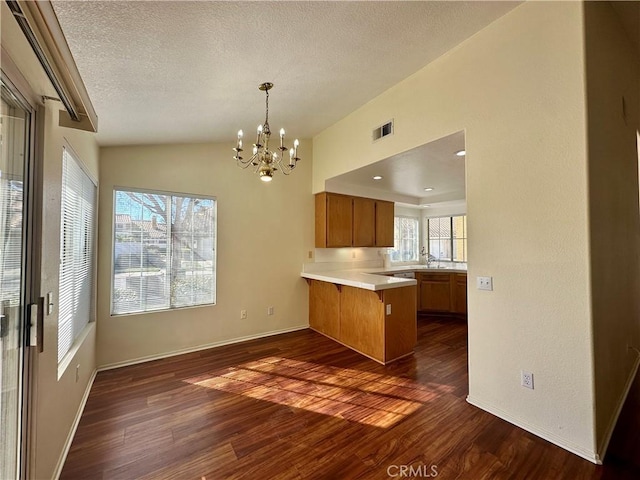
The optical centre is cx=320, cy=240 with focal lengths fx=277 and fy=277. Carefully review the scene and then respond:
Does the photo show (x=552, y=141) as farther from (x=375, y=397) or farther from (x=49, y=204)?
(x=49, y=204)

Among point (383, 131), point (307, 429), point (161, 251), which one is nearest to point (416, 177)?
point (383, 131)

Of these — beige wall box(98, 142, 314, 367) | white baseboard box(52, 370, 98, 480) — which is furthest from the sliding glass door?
beige wall box(98, 142, 314, 367)

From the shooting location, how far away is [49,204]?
4.92ft

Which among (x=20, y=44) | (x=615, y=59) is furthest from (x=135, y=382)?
(x=615, y=59)

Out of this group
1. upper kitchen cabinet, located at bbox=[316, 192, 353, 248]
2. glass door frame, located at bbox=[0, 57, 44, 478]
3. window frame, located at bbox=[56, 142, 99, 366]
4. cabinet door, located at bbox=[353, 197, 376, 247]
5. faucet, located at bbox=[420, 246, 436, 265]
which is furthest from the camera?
faucet, located at bbox=[420, 246, 436, 265]

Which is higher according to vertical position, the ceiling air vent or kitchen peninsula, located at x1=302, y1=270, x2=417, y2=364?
the ceiling air vent

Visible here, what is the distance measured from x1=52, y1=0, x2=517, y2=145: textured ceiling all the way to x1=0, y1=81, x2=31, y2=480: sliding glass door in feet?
2.19

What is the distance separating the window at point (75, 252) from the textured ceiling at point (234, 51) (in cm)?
59

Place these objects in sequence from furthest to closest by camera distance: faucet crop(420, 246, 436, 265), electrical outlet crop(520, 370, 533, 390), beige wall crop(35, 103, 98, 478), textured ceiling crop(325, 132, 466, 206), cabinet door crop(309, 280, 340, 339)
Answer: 1. faucet crop(420, 246, 436, 265)
2. cabinet door crop(309, 280, 340, 339)
3. textured ceiling crop(325, 132, 466, 206)
4. electrical outlet crop(520, 370, 533, 390)
5. beige wall crop(35, 103, 98, 478)

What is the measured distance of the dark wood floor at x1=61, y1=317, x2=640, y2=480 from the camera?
170 cm

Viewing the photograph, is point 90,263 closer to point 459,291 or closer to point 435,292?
point 435,292

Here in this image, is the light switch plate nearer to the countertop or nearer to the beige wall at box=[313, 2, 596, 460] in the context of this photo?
the countertop

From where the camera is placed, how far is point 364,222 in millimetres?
4879

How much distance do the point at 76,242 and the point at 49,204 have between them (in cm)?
100
